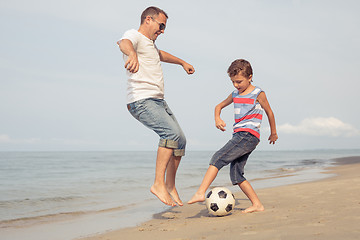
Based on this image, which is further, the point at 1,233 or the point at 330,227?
the point at 1,233

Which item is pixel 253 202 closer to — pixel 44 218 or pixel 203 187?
pixel 203 187

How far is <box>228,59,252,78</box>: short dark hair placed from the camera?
14.5ft

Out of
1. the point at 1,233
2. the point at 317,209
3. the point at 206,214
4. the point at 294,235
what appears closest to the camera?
the point at 294,235

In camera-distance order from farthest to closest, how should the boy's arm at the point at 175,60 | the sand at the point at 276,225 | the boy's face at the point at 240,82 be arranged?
the boy's arm at the point at 175,60, the boy's face at the point at 240,82, the sand at the point at 276,225

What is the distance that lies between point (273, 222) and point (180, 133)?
1.50 meters

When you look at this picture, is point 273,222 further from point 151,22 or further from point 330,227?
point 151,22

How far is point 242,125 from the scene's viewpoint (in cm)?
443

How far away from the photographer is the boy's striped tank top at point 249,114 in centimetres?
440

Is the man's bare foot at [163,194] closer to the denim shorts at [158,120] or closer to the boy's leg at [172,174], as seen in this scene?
the boy's leg at [172,174]

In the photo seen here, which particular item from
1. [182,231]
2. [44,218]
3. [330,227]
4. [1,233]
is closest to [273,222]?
[330,227]

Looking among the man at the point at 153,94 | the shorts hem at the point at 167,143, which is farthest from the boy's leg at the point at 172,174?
the shorts hem at the point at 167,143

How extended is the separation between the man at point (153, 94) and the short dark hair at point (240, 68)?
85 cm

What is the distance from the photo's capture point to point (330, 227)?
317cm

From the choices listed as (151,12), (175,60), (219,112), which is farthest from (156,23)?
(219,112)
